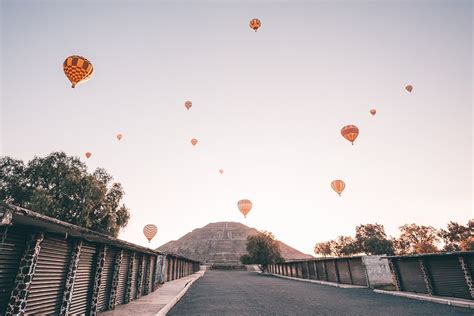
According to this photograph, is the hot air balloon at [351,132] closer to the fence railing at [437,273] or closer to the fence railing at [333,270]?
the fence railing at [437,273]

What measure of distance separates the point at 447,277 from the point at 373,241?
6321 centimetres

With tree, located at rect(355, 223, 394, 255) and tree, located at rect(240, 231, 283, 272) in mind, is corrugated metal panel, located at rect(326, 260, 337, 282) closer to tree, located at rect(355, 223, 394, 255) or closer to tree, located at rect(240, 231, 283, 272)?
tree, located at rect(240, 231, 283, 272)

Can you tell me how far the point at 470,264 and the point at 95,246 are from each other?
2194 centimetres

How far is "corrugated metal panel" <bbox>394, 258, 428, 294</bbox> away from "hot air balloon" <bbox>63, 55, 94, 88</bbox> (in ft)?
88.0

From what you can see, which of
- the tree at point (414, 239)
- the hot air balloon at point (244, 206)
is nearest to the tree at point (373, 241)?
the tree at point (414, 239)

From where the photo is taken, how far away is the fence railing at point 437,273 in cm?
1548

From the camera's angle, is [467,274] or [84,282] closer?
[84,282]

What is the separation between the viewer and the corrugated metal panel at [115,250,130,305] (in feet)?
47.0

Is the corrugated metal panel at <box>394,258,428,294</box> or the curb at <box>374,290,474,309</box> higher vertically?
the corrugated metal panel at <box>394,258,428,294</box>

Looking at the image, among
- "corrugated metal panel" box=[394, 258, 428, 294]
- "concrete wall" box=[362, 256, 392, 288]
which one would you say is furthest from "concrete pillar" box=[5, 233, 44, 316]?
"concrete wall" box=[362, 256, 392, 288]

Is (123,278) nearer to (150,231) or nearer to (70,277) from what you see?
(70,277)

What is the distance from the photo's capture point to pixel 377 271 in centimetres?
2339

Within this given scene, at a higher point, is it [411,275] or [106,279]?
[106,279]

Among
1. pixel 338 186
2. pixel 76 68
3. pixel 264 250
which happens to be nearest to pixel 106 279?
pixel 76 68
